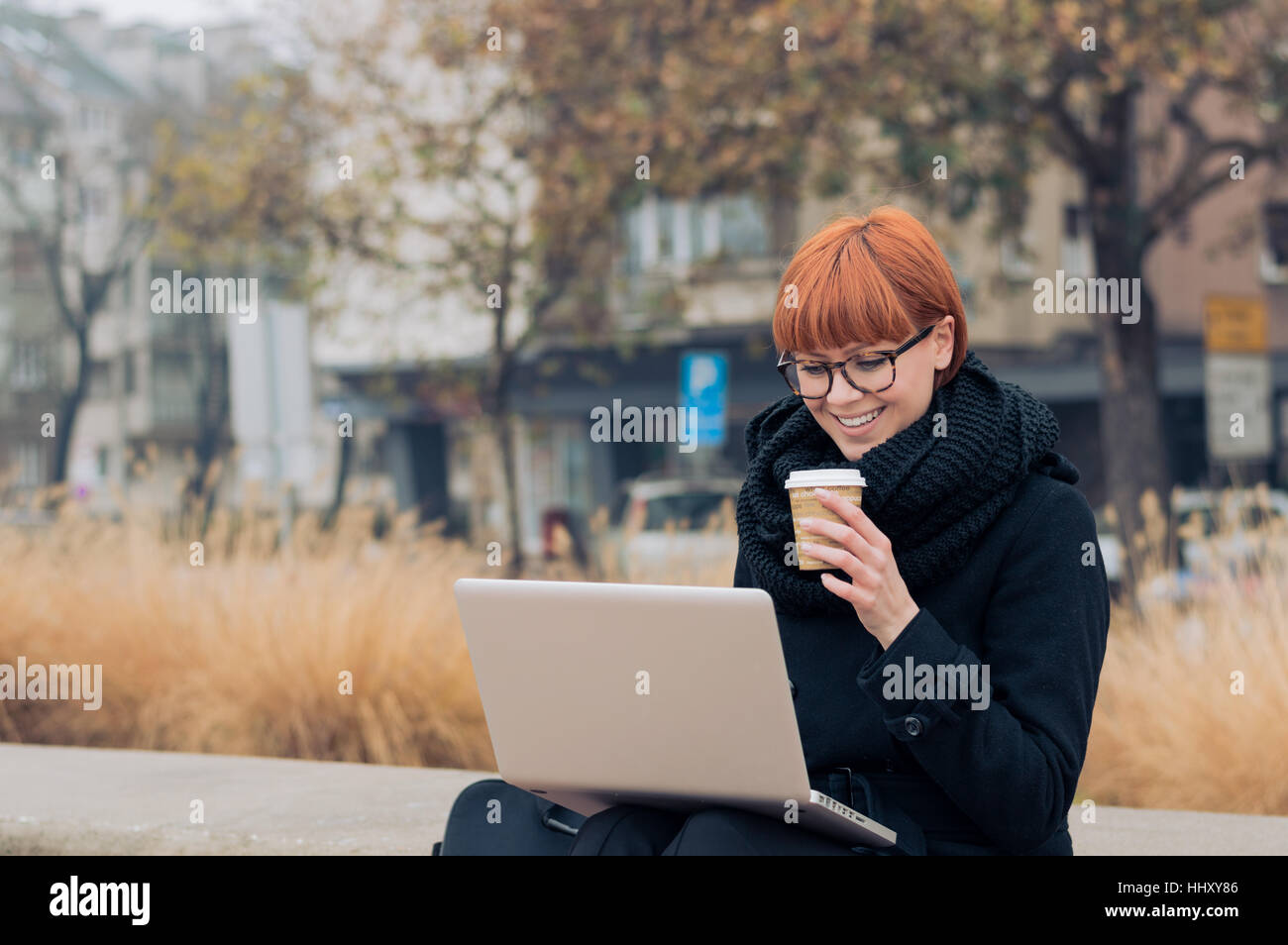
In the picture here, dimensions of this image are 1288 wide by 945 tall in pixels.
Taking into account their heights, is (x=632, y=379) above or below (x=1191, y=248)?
below

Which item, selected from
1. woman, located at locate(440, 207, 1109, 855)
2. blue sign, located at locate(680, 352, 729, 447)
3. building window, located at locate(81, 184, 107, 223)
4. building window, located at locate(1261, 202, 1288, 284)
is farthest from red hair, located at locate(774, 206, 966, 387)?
building window, located at locate(81, 184, 107, 223)

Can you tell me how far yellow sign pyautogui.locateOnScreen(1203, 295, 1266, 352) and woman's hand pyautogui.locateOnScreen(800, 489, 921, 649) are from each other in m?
8.57

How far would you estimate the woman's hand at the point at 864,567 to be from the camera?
2.09m

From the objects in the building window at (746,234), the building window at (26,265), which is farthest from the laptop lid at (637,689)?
the building window at (26,265)

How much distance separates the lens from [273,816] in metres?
4.48

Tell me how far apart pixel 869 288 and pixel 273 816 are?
2.85 m

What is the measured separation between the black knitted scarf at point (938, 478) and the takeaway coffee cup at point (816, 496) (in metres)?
0.20

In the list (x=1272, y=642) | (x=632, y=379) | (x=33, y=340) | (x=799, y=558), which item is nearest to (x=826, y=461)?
(x=799, y=558)

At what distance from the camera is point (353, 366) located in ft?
88.5

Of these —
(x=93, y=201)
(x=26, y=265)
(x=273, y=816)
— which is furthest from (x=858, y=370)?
(x=26, y=265)

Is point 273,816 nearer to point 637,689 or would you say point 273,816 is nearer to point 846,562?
point 637,689

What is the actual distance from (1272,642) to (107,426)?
4886 centimetres

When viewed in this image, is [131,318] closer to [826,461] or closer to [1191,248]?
[1191,248]

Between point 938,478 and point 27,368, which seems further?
point 27,368
